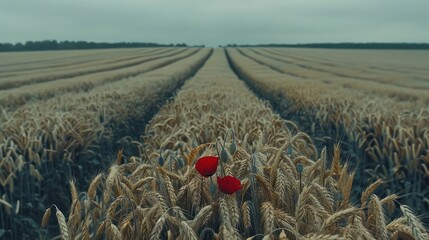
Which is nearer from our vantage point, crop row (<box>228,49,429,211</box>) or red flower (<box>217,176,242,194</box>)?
red flower (<box>217,176,242,194</box>)

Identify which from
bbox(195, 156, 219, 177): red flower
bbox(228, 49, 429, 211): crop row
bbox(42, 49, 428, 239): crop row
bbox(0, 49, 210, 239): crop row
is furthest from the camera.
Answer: bbox(228, 49, 429, 211): crop row

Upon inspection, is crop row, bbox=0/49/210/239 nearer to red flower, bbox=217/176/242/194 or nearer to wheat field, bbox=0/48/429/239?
wheat field, bbox=0/48/429/239

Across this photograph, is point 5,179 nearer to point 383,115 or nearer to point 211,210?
point 211,210

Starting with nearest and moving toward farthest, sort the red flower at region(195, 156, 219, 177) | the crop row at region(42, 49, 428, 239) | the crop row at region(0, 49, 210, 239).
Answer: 1. the crop row at region(42, 49, 428, 239)
2. the red flower at region(195, 156, 219, 177)
3. the crop row at region(0, 49, 210, 239)

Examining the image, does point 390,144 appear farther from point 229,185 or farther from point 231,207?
point 229,185

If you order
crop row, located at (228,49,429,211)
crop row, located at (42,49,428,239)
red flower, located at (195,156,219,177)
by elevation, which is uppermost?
red flower, located at (195,156,219,177)

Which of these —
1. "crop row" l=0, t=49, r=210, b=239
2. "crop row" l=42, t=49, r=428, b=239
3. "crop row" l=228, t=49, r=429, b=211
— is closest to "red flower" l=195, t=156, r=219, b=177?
"crop row" l=42, t=49, r=428, b=239

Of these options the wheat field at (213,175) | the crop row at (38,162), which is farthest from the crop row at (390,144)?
the crop row at (38,162)

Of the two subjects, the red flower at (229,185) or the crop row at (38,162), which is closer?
the red flower at (229,185)

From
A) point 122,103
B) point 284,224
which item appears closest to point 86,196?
point 284,224

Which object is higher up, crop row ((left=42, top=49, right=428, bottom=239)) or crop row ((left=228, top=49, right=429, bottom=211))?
crop row ((left=42, top=49, right=428, bottom=239))

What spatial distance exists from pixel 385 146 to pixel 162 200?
427cm

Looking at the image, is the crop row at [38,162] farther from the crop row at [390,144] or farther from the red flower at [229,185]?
the crop row at [390,144]

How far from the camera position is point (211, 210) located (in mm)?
2305
